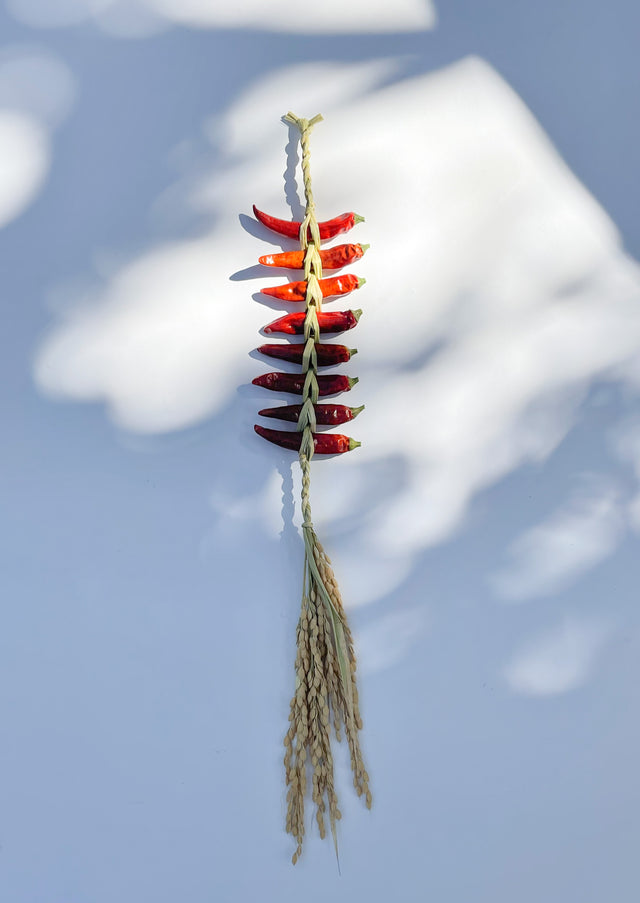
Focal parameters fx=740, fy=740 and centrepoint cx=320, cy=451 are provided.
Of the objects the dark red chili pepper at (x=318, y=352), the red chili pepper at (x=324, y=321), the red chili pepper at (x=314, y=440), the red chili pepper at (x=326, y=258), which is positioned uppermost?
the red chili pepper at (x=326, y=258)

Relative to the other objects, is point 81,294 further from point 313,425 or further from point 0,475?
point 313,425

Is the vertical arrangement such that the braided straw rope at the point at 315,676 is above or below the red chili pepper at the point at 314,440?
below

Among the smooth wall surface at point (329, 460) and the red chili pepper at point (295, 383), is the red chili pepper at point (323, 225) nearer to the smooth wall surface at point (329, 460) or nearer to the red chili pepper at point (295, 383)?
the smooth wall surface at point (329, 460)

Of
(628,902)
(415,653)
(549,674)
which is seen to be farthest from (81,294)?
(628,902)

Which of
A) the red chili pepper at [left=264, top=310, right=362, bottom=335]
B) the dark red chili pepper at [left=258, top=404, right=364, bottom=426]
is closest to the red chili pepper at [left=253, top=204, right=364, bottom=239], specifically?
the red chili pepper at [left=264, top=310, right=362, bottom=335]

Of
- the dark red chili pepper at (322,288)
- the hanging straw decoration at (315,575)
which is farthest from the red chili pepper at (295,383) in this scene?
the dark red chili pepper at (322,288)

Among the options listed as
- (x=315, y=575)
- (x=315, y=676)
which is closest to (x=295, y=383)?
(x=315, y=575)

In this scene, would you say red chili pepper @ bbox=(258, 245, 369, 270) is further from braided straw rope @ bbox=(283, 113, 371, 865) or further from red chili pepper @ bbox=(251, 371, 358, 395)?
red chili pepper @ bbox=(251, 371, 358, 395)
